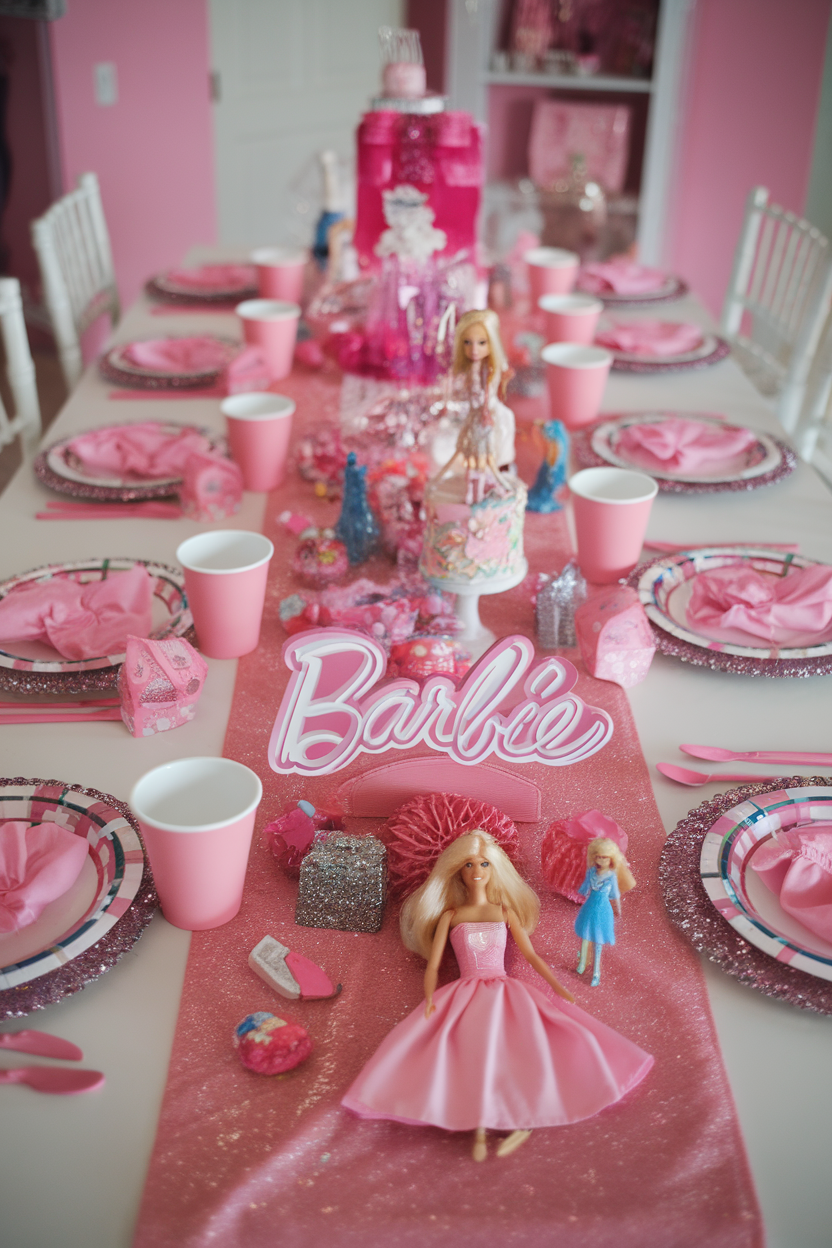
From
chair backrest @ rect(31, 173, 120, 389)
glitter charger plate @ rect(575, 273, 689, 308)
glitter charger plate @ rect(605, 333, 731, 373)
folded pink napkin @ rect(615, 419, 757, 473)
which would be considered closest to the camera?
folded pink napkin @ rect(615, 419, 757, 473)

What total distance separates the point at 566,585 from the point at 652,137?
2.92 meters

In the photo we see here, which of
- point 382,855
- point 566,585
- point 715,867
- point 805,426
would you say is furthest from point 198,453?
point 805,426

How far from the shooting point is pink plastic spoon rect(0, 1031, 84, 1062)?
69 centimetres

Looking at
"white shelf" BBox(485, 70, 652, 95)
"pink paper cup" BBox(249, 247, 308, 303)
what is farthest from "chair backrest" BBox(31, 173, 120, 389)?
"white shelf" BBox(485, 70, 652, 95)

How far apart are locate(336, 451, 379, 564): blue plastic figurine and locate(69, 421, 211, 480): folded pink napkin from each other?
295 mm

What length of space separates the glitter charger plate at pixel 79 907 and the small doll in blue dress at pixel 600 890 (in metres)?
0.32

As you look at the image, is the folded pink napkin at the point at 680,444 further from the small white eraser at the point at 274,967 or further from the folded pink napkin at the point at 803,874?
the small white eraser at the point at 274,967

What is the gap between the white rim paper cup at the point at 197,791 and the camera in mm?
784

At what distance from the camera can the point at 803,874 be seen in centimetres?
80

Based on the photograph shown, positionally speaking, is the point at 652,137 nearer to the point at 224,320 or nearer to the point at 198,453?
the point at 224,320

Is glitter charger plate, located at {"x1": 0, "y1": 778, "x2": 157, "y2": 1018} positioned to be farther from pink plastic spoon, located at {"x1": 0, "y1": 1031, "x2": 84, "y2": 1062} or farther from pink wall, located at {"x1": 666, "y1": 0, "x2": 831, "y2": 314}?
pink wall, located at {"x1": 666, "y1": 0, "x2": 831, "y2": 314}

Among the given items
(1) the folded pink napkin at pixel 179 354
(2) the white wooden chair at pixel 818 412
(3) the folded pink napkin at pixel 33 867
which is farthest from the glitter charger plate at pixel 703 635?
(1) the folded pink napkin at pixel 179 354

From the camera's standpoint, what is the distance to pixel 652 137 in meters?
3.51

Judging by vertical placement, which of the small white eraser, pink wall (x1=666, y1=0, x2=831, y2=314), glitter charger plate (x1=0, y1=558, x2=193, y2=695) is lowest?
the small white eraser
